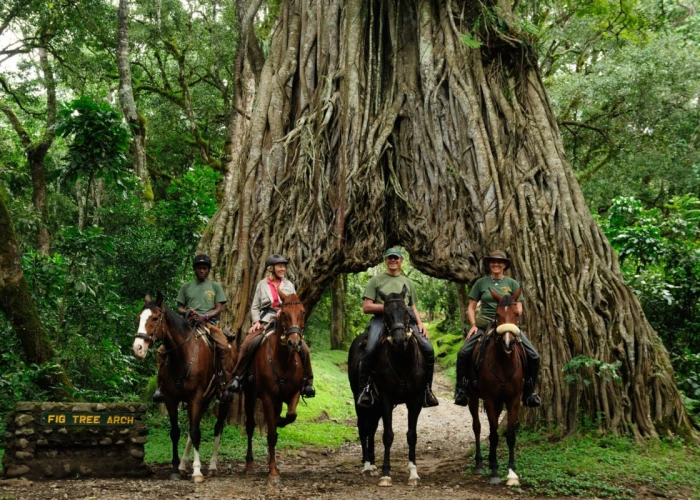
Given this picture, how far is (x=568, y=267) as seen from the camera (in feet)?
34.6

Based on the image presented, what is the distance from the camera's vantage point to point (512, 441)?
790cm

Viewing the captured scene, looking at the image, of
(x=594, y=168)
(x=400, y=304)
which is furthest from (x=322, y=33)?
(x=594, y=168)

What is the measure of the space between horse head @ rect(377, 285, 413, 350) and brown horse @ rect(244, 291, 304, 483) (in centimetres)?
103

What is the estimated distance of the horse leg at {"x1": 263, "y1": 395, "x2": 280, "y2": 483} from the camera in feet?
26.0

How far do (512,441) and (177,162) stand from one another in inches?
803

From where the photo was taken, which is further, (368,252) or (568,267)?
(368,252)

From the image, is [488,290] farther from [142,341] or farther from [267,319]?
[142,341]

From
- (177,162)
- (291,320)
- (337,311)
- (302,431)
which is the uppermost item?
(177,162)

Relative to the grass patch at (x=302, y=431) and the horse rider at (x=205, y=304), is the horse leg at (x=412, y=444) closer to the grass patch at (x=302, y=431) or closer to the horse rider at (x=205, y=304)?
the horse rider at (x=205, y=304)

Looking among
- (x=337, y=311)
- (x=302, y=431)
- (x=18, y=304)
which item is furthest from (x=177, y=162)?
(x=18, y=304)

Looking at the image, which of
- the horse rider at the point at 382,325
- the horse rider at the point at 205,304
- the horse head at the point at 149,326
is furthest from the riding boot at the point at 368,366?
the horse head at the point at 149,326

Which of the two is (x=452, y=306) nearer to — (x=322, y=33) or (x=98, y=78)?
(x=98, y=78)

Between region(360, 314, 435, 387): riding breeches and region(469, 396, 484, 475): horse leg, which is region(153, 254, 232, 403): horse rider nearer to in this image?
region(360, 314, 435, 387): riding breeches

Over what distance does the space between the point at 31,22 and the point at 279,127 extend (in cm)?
996
